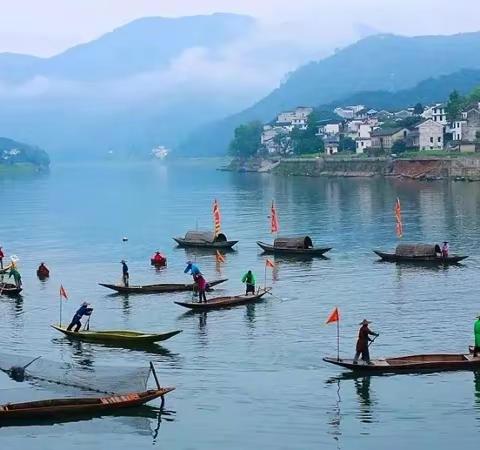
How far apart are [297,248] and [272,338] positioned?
→ 2542 centimetres

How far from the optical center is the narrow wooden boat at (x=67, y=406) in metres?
26.1

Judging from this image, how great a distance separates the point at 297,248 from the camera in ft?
201

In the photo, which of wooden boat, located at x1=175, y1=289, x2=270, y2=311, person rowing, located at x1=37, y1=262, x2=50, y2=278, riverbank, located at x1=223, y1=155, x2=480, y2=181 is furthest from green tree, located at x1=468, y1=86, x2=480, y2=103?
wooden boat, located at x1=175, y1=289, x2=270, y2=311

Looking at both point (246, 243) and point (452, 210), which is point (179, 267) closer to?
point (246, 243)

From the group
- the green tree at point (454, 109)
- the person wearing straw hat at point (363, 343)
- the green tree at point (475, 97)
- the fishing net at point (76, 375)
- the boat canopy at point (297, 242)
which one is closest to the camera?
the fishing net at point (76, 375)

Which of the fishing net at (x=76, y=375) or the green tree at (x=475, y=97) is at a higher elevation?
the green tree at (x=475, y=97)

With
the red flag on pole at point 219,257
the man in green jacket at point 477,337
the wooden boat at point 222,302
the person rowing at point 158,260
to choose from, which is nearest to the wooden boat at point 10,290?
the wooden boat at point 222,302

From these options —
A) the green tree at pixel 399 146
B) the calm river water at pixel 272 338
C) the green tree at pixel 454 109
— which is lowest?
the calm river water at pixel 272 338

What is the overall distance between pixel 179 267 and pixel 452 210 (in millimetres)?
40299

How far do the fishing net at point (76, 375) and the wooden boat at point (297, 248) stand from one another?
1236 inches

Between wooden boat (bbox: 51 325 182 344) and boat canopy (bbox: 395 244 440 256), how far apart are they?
81.3 feet

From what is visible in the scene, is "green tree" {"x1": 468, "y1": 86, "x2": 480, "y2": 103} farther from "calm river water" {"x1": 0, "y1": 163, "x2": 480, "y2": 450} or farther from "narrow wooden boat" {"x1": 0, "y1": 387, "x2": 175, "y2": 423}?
"narrow wooden boat" {"x1": 0, "y1": 387, "x2": 175, "y2": 423}

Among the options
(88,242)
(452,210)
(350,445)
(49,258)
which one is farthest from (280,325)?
(452,210)

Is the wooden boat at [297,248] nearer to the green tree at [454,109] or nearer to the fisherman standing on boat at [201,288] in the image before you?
the fisherman standing on boat at [201,288]
